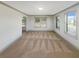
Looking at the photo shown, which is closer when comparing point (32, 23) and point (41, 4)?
point (41, 4)

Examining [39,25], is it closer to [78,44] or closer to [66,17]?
[66,17]

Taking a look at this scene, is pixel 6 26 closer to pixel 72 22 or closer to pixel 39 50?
pixel 39 50

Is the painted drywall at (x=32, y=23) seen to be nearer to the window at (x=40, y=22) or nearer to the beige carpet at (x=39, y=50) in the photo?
the window at (x=40, y=22)

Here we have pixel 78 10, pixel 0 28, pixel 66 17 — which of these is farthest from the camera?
pixel 66 17

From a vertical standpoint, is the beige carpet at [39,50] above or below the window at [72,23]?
below

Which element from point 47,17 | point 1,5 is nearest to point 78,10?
point 1,5

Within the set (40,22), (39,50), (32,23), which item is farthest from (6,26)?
(40,22)

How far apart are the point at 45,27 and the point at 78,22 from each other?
32.8ft

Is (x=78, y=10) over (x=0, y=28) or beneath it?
over

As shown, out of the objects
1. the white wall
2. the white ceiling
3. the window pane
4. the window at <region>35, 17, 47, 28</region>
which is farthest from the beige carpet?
the window at <region>35, 17, 47, 28</region>

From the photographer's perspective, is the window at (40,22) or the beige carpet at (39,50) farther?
the window at (40,22)

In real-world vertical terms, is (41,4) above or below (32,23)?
above

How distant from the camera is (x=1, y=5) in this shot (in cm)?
485

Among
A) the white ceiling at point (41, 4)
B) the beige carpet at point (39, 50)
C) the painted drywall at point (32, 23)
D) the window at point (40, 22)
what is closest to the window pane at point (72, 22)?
the white ceiling at point (41, 4)
